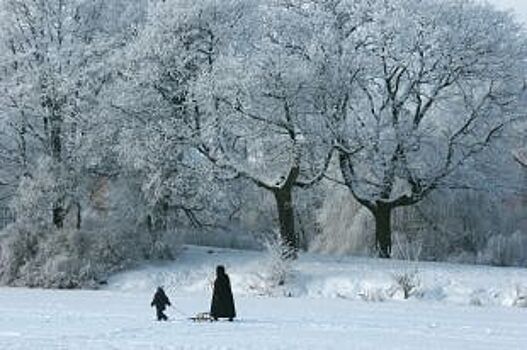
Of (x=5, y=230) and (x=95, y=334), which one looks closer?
(x=95, y=334)

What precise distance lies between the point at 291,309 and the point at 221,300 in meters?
5.57

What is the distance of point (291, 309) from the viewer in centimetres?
3225

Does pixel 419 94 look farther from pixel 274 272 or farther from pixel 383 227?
pixel 274 272

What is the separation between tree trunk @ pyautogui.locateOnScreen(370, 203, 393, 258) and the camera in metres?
45.7

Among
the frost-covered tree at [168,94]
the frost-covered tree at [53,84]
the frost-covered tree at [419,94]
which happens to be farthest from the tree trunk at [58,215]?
the frost-covered tree at [419,94]

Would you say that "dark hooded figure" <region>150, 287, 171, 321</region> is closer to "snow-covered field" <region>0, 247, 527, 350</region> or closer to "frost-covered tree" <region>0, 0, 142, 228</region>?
"snow-covered field" <region>0, 247, 527, 350</region>

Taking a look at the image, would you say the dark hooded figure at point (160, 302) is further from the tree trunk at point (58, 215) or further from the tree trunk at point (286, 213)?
the tree trunk at point (58, 215)

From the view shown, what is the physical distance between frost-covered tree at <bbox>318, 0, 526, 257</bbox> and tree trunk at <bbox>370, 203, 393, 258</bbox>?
0.04 meters

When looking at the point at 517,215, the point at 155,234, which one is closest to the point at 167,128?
the point at 155,234

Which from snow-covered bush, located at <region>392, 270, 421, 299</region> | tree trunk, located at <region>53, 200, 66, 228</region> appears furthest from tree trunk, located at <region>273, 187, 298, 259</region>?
tree trunk, located at <region>53, 200, 66, 228</region>

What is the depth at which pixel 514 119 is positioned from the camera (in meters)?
45.3

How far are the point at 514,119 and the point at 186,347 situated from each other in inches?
1084

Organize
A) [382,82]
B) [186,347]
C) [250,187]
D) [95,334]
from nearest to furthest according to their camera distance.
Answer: [186,347], [95,334], [382,82], [250,187]

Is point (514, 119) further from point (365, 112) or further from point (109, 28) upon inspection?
point (109, 28)
